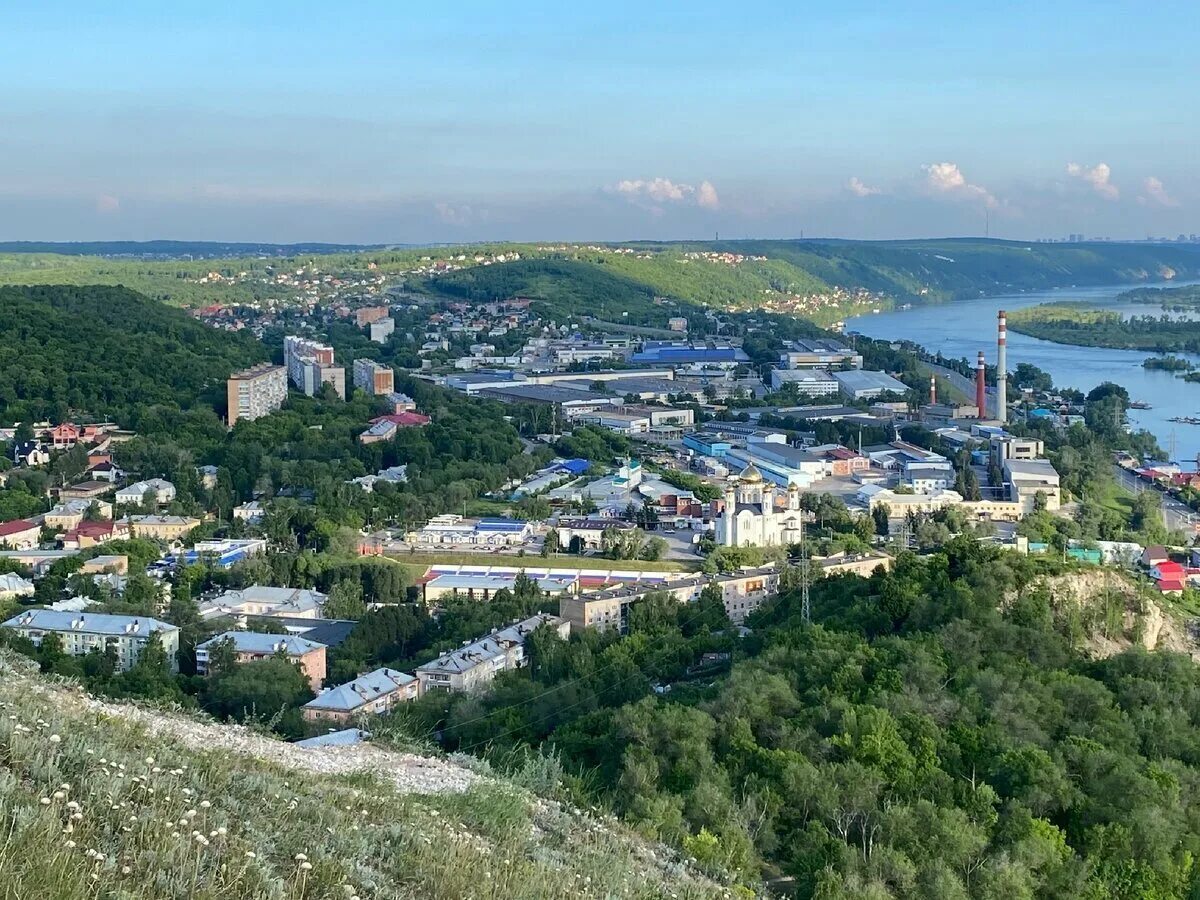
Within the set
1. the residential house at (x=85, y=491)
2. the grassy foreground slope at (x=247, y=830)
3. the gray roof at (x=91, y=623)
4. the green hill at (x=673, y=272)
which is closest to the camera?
the grassy foreground slope at (x=247, y=830)

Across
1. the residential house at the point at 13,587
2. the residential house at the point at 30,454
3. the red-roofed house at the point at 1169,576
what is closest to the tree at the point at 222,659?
the residential house at the point at 13,587

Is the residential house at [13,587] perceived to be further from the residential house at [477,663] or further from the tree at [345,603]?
the residential house at [477,663]

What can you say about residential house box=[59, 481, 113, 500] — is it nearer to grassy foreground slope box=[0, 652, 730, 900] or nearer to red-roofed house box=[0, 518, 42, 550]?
red-roofed house box=[0, 518, 42, 550]

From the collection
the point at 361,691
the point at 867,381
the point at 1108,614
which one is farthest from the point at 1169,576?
the point at 867,381

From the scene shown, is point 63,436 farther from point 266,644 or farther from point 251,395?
point 266,644

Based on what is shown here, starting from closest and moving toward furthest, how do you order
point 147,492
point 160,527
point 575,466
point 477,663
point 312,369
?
point 477,663
point 160,527
point 147,492
point 575,466
point 312,369

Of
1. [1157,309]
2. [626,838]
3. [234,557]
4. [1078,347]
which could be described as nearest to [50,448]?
[234,557]
